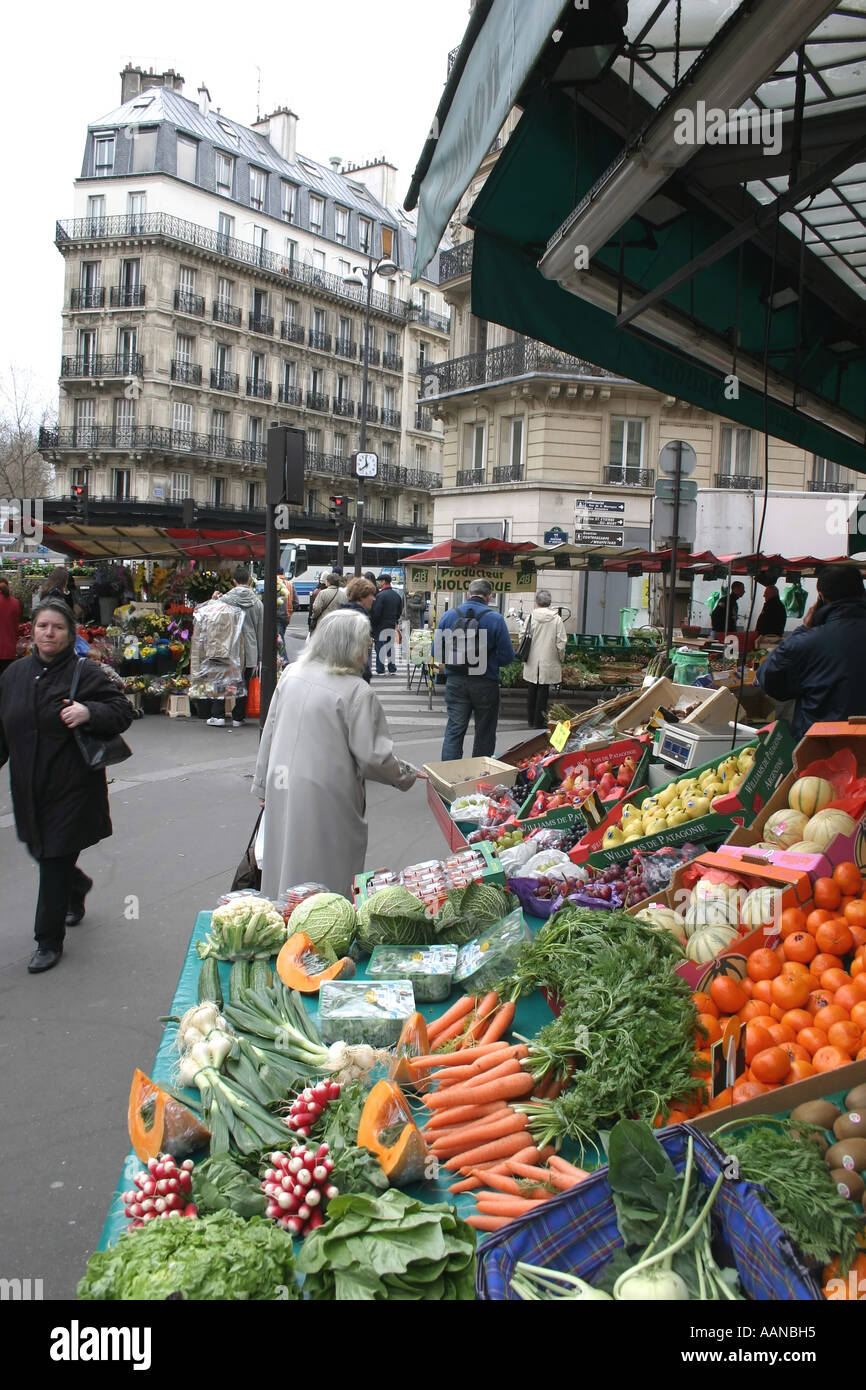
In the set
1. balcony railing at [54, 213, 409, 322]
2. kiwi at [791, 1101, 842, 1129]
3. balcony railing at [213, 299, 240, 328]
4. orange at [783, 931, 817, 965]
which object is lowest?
kiwi at [791, 1101, 842, 1129]

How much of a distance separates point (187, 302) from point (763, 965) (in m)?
49.3

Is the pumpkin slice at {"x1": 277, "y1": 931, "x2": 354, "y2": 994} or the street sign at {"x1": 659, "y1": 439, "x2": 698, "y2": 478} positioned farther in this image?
the street sign at {"x1": 659, "y1": 439, "x2": 698, "y2": 478}

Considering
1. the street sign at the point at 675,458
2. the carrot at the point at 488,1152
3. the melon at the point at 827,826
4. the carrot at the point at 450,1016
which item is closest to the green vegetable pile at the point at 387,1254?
the carrot at the point at 488,1152

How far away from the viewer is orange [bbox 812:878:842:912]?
2.91 meters

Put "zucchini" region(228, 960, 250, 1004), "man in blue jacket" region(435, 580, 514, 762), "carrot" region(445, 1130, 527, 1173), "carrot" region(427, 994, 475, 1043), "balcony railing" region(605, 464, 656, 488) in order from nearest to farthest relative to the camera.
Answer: "carrot" region(445, 1130, 527, 1173)
"carrot" region(427, 994, 475, 1043)
"zucchini" region(228, 960, 250, 1004)
"man in blue jacket" region(435, 580, 514, 762)
"balcony railing" region(605, 464, 656, 488)

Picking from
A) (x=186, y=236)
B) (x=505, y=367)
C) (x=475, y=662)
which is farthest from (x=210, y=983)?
(x=186, y=236)

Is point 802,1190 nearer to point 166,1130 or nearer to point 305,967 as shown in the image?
point 166,1130

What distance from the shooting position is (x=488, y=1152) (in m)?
2.24

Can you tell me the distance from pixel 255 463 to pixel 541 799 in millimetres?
45239

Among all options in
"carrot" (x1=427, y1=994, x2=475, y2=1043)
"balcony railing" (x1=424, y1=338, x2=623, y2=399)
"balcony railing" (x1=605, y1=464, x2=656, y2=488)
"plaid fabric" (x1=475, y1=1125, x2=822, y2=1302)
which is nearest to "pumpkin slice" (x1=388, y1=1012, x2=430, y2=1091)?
"carrot" (x1=427, y1=994, x2=475, y2=1043)

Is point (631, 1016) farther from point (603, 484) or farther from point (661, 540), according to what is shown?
point (603, 484)

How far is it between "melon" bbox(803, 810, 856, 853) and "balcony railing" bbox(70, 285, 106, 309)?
49.8m

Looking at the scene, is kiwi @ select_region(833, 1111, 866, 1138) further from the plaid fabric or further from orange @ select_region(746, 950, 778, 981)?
orange @ select_region(746, 950, 778, 981)
